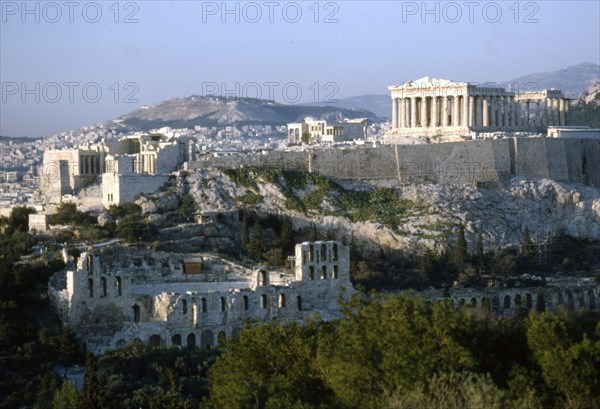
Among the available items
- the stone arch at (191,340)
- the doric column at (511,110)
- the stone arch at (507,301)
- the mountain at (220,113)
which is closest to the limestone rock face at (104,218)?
the stone arch at (191,340)

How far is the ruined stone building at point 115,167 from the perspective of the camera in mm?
63906

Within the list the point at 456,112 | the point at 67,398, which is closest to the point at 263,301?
the point at 67,398

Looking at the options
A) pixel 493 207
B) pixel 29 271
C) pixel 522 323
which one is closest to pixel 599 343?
pixel 522 323

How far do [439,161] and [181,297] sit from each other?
24837 millimetres

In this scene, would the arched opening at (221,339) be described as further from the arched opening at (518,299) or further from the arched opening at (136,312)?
the arched opening at (518,299)

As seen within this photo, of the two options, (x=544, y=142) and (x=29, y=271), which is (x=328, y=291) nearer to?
(x=29, y=271)

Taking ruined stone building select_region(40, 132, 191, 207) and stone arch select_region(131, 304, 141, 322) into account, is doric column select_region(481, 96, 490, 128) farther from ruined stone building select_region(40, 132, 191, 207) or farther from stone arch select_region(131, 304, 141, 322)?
stone arch select_region(131, 304, 141, 322)

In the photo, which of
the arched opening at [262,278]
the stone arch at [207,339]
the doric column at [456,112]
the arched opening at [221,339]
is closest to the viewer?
the arched opening at [221,339]

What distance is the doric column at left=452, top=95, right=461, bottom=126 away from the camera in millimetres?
79375

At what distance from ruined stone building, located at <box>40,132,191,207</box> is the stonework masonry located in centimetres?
150

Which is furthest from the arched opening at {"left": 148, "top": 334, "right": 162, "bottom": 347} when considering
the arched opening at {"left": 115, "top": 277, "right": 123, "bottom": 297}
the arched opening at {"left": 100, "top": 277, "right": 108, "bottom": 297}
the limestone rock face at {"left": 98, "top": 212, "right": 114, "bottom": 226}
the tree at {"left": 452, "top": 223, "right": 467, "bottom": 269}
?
the tree at {"left": 452, "top": 223, "right": 467, "bottom": 269}

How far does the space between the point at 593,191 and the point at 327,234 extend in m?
16.2

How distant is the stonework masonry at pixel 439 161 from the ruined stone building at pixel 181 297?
44.8ft

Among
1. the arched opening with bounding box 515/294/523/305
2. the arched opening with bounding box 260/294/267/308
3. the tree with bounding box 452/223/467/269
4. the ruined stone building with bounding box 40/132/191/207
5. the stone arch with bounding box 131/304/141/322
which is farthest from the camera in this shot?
the ruined stone building with bounding box 40/132/191/207
